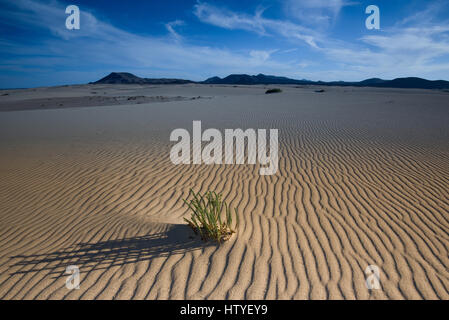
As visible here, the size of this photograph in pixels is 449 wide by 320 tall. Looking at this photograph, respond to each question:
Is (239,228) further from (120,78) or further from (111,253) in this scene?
(120,78)

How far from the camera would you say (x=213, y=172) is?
6383 millimetres

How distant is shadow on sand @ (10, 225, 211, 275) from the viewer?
10.6ft

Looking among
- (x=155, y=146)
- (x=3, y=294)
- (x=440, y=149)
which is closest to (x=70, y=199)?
(x=3, y=294)

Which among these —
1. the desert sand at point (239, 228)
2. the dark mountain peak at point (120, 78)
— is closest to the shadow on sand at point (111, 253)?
the desert sand at point (239, 228)

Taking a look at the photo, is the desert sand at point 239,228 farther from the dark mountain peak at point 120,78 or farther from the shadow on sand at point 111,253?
the dark mountain peak at point 120,78

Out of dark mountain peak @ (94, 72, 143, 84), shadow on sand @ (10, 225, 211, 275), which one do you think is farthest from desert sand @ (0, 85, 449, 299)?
dark mountain peak @ (94, 72, 143, 84)

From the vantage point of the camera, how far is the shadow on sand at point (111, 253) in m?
3.23

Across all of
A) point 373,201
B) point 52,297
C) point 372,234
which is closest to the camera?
point 52,297

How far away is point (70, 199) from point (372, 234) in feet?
17.9

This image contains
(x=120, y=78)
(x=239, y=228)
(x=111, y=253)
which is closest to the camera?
(x=111, y=253)

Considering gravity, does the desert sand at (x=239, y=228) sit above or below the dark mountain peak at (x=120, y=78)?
below

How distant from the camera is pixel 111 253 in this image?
3.41 metres


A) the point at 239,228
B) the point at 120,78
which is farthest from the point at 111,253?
the point at 120,78
